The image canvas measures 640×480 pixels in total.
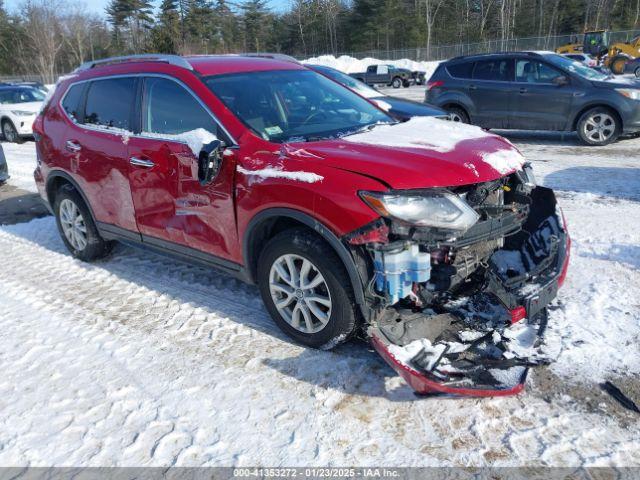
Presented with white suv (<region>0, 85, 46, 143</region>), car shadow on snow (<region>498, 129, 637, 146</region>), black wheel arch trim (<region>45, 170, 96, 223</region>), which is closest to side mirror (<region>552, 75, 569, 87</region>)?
car shadow on snow (<region>498, 129, 637, 146</region>)

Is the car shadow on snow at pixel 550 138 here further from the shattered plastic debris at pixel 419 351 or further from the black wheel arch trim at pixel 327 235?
the black wheel arch trim at pixel 327 235

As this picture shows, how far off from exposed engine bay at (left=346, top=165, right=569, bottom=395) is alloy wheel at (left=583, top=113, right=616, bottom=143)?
722cm

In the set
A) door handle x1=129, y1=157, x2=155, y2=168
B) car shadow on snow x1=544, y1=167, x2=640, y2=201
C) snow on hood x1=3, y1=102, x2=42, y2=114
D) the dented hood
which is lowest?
car shadow on snow x1=544, y1=167, x2=640, y2=201

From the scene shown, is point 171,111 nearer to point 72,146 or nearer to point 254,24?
point 72,146

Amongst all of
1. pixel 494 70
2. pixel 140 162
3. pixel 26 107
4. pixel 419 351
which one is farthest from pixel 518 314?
pixel 26 107

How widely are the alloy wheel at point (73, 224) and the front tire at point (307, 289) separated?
2.74 meters

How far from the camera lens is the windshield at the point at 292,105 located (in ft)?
12.8

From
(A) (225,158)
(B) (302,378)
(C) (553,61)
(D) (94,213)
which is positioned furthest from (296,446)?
(C) (553,61)

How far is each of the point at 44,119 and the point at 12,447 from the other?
395cm

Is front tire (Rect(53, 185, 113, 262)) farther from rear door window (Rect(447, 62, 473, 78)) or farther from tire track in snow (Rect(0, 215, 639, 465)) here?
rear door window (Rect(447, 62, 473, 78))

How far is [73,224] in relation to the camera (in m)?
5.67

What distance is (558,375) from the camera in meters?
3.22

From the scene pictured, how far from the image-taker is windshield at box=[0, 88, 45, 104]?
16656 millimetres

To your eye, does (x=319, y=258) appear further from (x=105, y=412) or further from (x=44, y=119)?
(x=44, y=119)
